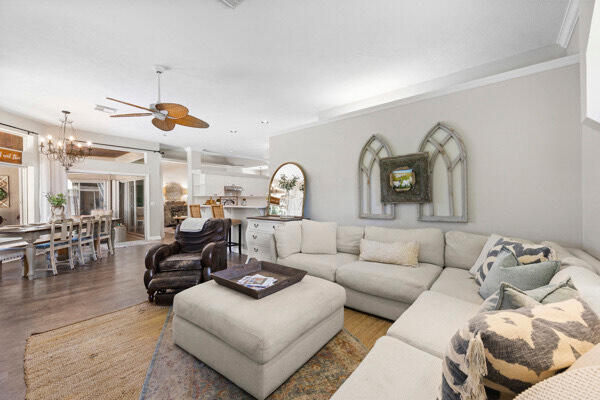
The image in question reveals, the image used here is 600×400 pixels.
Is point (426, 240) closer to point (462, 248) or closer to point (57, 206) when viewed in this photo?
point (462, 248)

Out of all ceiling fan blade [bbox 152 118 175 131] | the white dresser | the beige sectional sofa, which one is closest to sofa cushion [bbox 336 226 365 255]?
the beige sectional sofa

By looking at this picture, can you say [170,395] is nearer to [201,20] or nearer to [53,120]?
[201,20]

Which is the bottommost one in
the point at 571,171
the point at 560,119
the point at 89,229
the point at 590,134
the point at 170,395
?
the point at 170,395

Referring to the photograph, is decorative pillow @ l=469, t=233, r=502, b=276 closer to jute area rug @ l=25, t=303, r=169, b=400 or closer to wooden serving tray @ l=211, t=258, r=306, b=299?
wooden serving tray @ l=211, t=258, r=306, b=299

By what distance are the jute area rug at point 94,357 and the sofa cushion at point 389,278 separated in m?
1.82

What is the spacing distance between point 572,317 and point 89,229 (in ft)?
20.0

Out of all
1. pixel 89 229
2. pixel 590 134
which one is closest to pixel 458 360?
pixel 590 134

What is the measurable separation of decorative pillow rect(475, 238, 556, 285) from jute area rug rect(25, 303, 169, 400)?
2605mm

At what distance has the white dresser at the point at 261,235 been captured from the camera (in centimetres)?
366

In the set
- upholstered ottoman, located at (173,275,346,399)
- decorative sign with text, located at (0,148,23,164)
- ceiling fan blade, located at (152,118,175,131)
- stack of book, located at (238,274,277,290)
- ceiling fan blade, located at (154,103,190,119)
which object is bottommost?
upholstered ottoman, located at (173,275,346,399)

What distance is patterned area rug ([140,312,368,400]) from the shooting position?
1443mm

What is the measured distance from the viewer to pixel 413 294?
2064mm

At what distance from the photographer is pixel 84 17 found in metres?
2.28

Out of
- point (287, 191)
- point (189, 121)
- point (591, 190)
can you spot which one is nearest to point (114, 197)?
point (189, 121)
